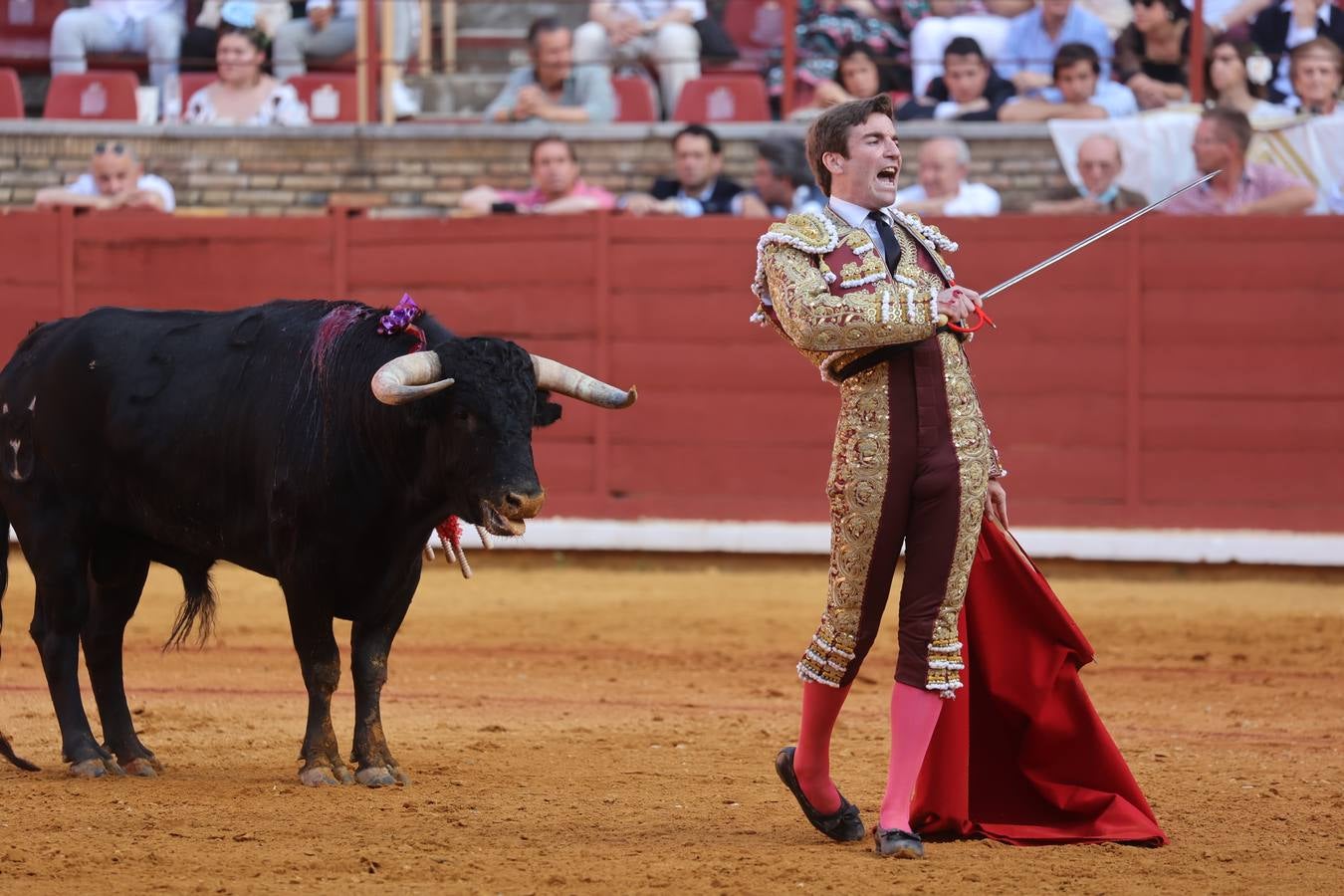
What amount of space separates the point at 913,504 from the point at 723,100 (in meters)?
6.86

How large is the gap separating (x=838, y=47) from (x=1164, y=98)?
1.75m

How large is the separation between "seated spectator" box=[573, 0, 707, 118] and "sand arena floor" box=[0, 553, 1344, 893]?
2997 mm

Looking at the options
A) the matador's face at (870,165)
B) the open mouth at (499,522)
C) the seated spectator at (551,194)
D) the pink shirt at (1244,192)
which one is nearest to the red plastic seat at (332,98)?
the seated spectator at (551,194)

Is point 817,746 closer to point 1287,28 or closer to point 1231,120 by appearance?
point 1231,120

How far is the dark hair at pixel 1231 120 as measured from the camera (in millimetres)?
8766

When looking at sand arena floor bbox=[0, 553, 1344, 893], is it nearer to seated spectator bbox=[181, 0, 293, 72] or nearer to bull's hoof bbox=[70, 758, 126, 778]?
bull's hoof bbox=[70, 758, 126, 778]

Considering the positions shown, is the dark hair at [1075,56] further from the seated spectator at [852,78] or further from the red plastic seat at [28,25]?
the red plastic seat at [28,25]

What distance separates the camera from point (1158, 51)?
32.9ft

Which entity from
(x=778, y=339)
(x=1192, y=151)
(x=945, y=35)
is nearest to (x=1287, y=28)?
(x=1192, y=151)

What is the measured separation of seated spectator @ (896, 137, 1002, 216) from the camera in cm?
937

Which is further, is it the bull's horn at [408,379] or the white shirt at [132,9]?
the white shirt at [132,9]

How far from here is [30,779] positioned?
477cm

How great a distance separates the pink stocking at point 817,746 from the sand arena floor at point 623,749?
0.10 meters

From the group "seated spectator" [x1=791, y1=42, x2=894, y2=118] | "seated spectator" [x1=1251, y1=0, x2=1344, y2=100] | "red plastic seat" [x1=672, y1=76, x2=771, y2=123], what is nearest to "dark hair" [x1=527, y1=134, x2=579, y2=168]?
"red plastic seat" [x1=672, y1=76, x2=771, y2=123]
